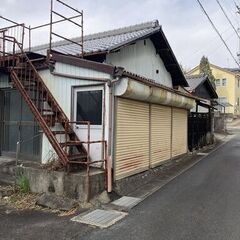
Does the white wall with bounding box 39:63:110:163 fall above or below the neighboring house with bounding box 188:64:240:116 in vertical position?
below

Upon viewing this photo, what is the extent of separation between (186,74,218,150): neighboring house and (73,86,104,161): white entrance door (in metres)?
9.30

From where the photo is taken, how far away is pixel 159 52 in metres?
15.5

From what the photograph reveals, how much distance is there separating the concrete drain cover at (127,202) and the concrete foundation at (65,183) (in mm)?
541

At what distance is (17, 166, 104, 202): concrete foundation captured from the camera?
27.6 ft

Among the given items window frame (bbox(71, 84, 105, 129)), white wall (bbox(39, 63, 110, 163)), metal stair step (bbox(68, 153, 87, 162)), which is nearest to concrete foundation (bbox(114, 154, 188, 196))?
metal stair step (bbox(68, 153, 87, 162))

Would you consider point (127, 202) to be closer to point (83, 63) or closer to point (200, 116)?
point (83, 63)

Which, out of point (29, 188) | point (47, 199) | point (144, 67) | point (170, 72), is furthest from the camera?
point (170, 72)

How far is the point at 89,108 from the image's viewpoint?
32.4 feet

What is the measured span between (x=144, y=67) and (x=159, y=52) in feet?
6.09

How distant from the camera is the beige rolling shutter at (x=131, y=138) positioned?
9812mm

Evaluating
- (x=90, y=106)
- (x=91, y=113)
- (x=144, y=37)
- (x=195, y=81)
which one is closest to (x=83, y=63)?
(x=90, y=106)

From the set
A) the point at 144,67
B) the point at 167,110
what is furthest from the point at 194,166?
the point at 144,67

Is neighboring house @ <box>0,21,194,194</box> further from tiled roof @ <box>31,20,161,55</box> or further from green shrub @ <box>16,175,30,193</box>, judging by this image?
green shrub @ <box>16,175,30,193</box>

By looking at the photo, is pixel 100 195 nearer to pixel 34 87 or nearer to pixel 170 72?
pixel 34 87
